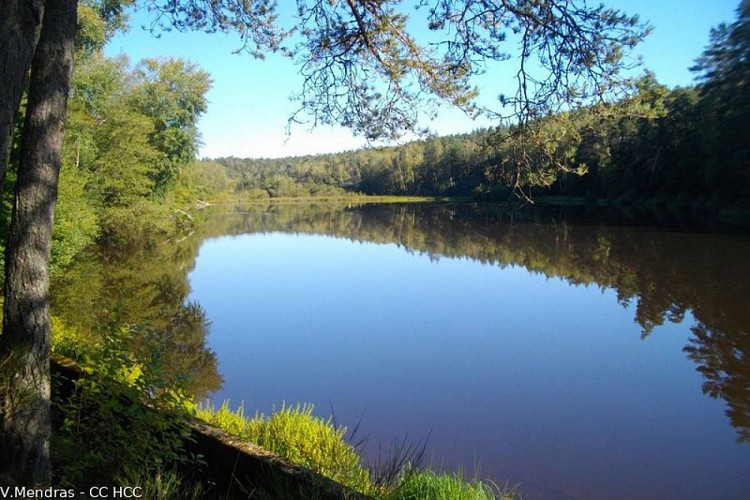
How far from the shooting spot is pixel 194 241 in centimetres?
3092

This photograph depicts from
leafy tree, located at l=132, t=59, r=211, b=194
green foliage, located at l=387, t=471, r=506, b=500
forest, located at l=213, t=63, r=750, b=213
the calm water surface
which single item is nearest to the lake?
the calm water surface

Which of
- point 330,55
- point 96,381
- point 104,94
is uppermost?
point 104,94

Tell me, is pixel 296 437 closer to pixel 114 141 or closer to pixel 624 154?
pixel 114 141

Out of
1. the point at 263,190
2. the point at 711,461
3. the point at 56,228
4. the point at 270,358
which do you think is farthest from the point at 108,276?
the point at 263,190

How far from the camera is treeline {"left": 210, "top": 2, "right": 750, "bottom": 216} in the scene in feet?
12.3

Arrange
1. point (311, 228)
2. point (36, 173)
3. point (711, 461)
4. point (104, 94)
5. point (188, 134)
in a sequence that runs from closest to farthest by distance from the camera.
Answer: point (36, 173)
point (711, 461)
point (104, 94)
point (188, 134)
point (311, 228)

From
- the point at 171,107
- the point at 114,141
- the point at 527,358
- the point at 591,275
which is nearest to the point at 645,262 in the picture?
the point at 591,275

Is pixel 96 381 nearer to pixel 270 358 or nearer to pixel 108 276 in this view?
pixel 270 358

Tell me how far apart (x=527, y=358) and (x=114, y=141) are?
2016 cm

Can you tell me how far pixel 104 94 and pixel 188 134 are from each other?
7961 mm

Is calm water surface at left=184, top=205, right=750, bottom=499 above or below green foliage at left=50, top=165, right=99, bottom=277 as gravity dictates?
below

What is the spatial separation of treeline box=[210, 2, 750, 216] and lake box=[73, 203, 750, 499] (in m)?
3.12

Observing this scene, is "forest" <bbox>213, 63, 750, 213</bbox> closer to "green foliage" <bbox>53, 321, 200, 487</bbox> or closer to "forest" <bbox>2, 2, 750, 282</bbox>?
"forest" <bbox>2, 2, 750, 282</bbox>

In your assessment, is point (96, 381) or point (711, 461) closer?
point (96, 381)
